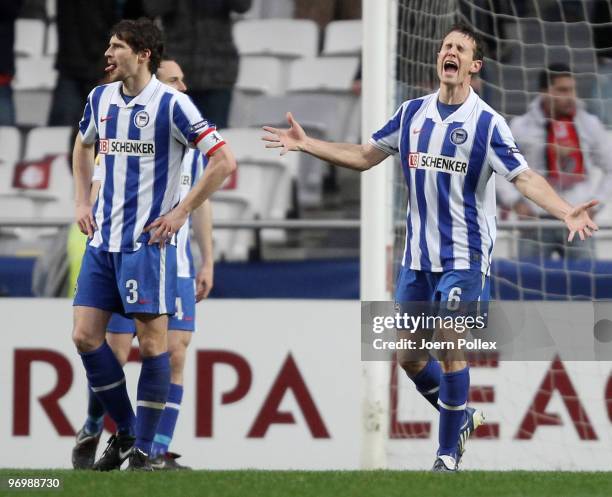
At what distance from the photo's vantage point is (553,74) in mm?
8203

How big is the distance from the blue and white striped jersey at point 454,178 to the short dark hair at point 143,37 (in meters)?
1.05

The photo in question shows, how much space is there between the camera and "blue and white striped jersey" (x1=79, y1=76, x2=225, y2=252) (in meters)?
5.74

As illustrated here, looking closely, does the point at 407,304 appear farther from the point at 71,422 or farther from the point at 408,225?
the point at 71,422

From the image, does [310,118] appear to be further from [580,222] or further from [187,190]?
[580,222]

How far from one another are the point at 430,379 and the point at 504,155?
1.05 m

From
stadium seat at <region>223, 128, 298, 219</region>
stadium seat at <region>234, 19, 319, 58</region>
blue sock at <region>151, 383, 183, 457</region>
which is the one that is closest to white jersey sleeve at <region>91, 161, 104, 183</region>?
blue sock at <region>151, 383, 183, 457</region>

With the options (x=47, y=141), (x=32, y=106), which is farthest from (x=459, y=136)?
(x=32, y=106)

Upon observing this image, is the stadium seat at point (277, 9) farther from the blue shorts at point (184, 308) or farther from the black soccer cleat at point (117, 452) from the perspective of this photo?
the black soccer cleat at point (117, 452)

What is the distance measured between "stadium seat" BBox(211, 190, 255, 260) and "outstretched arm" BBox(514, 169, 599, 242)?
122 inches

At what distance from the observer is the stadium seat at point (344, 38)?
9.92 metres

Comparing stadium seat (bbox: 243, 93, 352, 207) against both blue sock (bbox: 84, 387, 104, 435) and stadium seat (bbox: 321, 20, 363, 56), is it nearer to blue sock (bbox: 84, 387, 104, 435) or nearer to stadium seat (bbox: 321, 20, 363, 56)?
stadium seat (bbox: 321, 20, 363, 56)

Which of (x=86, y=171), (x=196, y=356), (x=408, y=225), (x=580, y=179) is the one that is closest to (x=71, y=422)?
(x=196, y=356)

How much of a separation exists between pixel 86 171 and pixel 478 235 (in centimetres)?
163

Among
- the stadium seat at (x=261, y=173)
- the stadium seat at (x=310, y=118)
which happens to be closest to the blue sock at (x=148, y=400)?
the stadium seat at (x=261, y=173)
